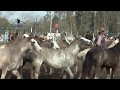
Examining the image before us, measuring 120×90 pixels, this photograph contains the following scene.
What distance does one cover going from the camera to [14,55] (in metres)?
7.84

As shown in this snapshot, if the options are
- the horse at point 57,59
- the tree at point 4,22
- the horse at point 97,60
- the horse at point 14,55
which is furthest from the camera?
the tree at point 4,22

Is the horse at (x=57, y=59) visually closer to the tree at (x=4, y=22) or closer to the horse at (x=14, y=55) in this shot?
the horse at (x=14, y=55)

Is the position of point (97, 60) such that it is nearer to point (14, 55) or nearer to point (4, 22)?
point (14, 55)

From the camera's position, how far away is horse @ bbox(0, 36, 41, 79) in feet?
25.0

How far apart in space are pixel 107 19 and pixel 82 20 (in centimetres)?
413

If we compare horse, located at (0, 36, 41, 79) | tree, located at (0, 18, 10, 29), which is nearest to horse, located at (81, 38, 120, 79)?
horse, located at (0, 36, 41, 79)

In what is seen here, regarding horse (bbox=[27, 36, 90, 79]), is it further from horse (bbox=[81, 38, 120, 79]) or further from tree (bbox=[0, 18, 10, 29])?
Result: tree (bbox=[0, 18, 10, 29])

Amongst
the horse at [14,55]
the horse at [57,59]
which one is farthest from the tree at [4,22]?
the horse at [14,55]

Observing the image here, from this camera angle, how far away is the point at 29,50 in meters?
8.64

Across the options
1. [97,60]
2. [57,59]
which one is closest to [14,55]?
[57,59]

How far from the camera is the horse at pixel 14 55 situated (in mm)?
7629
